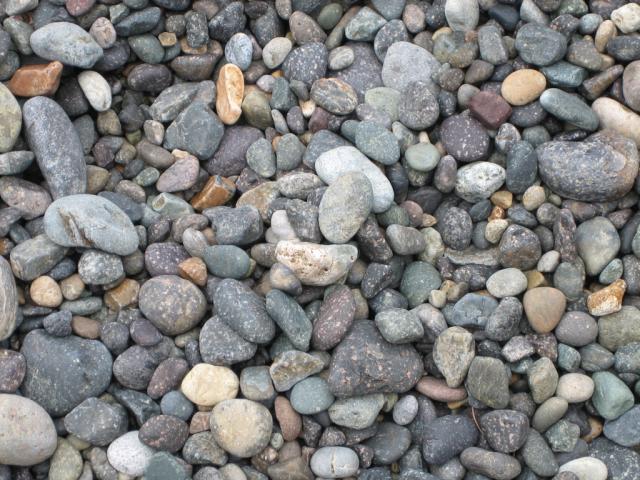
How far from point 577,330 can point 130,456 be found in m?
1.40

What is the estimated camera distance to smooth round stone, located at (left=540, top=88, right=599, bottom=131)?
2537mm

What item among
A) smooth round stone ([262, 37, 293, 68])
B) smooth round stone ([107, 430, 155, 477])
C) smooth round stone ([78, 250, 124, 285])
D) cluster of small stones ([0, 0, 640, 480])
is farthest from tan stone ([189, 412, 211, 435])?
smooth round stone ([262, 37, 293, 68])

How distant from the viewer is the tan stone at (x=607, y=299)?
2.36 meters

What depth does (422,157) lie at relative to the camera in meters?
2.59

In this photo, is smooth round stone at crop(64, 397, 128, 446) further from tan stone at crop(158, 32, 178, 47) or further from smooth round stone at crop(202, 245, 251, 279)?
tan stone at crop(158, 32, 178, 47)

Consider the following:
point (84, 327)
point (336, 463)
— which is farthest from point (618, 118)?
point (84, 327)

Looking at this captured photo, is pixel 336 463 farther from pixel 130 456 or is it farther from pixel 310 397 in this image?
pixel 130 456

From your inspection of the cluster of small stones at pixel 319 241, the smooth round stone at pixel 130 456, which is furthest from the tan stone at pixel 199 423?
the smooth round stone at pixel 130 456

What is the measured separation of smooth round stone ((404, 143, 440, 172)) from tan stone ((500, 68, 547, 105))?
32 centimetres

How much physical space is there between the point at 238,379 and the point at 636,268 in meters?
1.30

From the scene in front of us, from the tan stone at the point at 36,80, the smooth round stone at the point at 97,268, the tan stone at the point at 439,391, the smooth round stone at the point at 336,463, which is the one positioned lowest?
the smooth round stone at the point at 336,463

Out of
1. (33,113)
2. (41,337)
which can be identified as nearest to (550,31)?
(33,113)

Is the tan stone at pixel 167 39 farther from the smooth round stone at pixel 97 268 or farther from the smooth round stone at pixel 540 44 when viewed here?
the smooth round stone at pixel 540 44

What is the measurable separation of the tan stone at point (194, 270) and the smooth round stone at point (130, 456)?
52 centimetres
